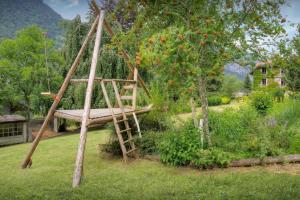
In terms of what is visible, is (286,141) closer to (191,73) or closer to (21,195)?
(191,73)

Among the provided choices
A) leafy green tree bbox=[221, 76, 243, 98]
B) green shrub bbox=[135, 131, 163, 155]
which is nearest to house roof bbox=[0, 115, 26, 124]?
green shrub bbox=[135, 131, 163, 155]

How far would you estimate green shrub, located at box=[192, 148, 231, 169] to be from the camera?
19.3 feet

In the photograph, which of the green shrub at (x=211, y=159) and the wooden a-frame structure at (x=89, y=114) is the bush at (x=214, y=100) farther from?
the green shrub at (x=211, y=159)

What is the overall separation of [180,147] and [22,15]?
15352 millimetres

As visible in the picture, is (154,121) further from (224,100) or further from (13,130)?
(224,100)

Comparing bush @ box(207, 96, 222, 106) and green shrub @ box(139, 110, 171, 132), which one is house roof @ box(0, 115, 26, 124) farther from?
bush @ box(207, 96, 222, 106)

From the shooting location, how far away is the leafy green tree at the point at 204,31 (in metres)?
5.74

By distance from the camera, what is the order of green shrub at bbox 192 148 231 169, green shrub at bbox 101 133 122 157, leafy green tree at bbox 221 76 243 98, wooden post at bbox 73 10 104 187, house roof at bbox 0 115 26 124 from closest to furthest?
wooden post at bbox 73 10 104 187, green shrub at bbox 192 148 231 169, green shrub at bbox 101 133 122 157, house roof at bbox 0 115 26 124, leafy green tree at bbox 221 76 243 98

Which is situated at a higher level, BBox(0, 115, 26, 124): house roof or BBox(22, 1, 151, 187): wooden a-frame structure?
BBox(22, 1, 151, 187): wooden a-frame structure

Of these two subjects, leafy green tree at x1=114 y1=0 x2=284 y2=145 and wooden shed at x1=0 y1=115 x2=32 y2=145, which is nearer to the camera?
leafy green tree at x1=114 y1=0 x2=284 y2=145

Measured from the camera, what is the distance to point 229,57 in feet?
20.3

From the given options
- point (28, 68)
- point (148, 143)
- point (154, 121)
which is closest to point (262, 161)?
point (148, 143)

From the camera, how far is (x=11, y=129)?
15844 millimetres

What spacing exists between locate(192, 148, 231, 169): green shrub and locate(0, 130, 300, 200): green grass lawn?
186 mm
